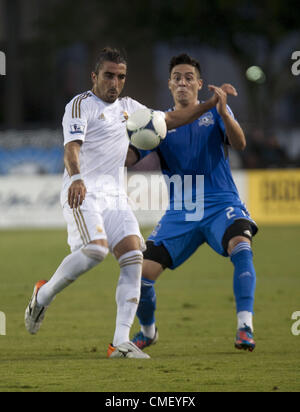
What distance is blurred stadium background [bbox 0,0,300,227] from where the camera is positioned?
Answer: 76.4 ft

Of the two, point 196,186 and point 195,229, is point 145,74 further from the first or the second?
point 195,229

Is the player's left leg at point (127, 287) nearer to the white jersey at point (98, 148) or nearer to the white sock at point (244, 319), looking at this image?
the white jersey at point (98, 148)

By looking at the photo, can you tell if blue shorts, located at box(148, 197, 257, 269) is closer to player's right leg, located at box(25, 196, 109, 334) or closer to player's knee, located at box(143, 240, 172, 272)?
player's knee, located at box(143, 240, 172, 272)

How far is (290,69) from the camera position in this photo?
34.1 m

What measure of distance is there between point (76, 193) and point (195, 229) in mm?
1500

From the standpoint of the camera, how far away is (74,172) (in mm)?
7078

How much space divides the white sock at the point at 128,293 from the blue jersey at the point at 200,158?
108 centimetres

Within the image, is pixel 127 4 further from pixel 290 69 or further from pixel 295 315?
pixel 295 315

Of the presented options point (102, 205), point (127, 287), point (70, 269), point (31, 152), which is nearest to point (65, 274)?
point (70, 269)

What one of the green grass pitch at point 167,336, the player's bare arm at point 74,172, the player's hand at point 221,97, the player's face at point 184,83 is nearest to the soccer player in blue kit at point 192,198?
the player's face at point 184,83

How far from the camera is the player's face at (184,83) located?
816cm

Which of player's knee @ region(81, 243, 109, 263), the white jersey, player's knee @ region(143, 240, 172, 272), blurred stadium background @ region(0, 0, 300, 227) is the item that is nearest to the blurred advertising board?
blurred stadium background @ region(0, 0, 300, 227)

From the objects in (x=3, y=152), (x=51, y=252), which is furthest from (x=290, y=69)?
(x=51, y=252)

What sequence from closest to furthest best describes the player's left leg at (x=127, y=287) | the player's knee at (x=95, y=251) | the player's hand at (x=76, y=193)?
the player's hand at (x=76, y=193), the player's knee at (x=95, y=251), the player's left leg at (x=127, y=287)
